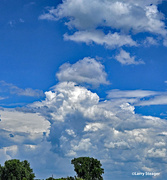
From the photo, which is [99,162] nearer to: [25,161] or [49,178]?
[49,178]

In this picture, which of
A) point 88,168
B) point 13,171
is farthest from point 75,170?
point 13,171

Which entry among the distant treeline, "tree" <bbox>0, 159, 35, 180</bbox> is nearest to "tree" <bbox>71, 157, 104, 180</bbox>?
the distant treeline

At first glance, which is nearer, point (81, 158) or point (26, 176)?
point (26, 176)

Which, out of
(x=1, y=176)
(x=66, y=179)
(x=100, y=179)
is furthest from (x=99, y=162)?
(x=1, y=176)

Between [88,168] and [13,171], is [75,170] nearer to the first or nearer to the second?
[88,168]

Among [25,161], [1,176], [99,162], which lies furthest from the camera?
[99,162]

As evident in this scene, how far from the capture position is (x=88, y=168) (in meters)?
160

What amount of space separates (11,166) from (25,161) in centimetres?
1073

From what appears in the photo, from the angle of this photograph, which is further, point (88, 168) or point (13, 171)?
point (88, 168)

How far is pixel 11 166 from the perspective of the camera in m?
Answer: 143

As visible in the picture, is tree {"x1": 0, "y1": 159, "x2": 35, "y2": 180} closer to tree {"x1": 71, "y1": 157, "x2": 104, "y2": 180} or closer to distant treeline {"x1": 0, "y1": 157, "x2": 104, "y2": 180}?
distant treeline {"x1": 0, "y1": 157, "x2": 104, "y2": 180}

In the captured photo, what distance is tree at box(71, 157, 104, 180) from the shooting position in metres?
158

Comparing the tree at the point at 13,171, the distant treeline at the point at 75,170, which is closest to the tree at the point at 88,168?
the distant treeline at the point at 75,170

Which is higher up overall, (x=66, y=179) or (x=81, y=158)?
(x=81, y=158)
